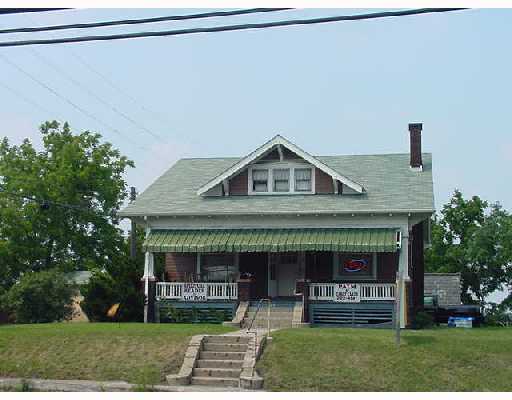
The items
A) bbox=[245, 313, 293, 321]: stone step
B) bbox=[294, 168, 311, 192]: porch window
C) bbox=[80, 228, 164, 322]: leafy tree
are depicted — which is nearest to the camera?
bbox=[245, 313, 293, 321]: stone step

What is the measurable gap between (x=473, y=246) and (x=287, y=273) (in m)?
23.0

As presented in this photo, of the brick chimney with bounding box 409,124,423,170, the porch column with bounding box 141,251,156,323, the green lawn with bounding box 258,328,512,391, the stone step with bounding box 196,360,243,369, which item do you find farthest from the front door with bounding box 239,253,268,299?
the stone step with bounding box 196,360,243,369

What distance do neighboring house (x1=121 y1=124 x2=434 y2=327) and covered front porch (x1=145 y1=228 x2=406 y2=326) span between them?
33 mm

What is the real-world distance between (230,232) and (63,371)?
1067cm

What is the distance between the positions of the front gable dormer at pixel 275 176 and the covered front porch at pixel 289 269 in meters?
1.86

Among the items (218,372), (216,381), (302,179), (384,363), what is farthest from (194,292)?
(384,363)

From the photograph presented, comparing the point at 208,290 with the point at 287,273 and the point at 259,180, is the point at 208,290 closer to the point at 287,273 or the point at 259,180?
the point at 287,273

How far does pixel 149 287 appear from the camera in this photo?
28938 mm

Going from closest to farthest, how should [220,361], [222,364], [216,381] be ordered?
[216,381]
[222,364]
[220,361]

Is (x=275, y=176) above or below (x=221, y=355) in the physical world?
above

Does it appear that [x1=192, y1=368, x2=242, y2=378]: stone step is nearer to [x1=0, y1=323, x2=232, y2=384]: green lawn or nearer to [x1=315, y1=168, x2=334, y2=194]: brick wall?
[x1=0, y1=323, x2=232, y2=384]: green lawn

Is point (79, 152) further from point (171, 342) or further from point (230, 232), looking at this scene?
point (171, 342)

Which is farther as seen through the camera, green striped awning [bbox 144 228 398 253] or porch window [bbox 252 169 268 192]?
porch window [bbox 252 169 268 192]

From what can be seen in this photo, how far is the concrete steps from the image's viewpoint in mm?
18484
